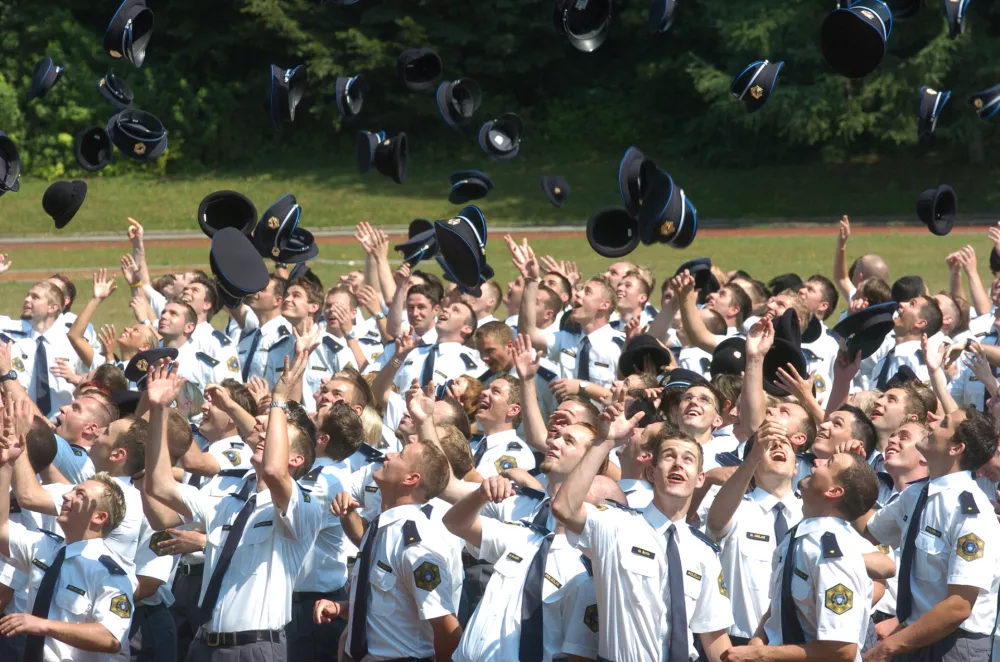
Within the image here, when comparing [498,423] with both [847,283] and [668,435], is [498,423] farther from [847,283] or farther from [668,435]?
[847,283]

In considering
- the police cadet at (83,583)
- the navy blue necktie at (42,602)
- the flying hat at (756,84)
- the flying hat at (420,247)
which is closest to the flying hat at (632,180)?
the flying hat at (756,84)

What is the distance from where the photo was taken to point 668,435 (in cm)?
588

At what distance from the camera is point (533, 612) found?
18.6ft

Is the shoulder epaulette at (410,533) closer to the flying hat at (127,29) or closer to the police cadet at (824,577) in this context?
the police cadet at (824,577)

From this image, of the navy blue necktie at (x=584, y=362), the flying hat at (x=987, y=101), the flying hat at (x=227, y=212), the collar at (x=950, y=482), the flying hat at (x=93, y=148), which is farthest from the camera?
the flying hat at (x=93, y=148)

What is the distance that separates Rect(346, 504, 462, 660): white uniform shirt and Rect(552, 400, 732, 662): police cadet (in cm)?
70

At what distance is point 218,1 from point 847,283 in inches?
1253

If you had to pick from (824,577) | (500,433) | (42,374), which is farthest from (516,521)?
(42,374)

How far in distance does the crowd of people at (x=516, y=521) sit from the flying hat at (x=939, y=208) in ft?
9.01

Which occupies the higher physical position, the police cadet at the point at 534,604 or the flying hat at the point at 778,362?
the flying hat at the point at 778,362

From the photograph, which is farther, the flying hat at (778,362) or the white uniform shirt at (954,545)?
the flying hat at (778,362)

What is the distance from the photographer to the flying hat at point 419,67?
1212 cm

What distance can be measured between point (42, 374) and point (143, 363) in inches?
98.2

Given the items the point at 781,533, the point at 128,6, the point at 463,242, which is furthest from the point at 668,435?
the point at 128,6
